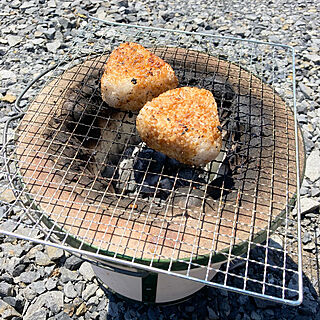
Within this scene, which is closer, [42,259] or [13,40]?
[42,259]

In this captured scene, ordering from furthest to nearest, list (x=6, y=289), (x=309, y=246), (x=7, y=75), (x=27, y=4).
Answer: (x=27, y=4)
(x=7, y=75)
(x=309, y=246)
(x=6, y=289)

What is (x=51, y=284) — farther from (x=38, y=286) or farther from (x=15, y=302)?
(x=15, y=302)

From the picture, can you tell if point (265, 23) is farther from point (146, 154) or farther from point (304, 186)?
point (146, 154)

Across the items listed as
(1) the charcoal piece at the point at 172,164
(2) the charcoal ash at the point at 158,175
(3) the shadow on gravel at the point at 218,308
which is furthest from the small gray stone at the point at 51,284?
(1) the charcoal piece at the point at 172,164

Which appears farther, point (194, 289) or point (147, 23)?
point (147, 23)

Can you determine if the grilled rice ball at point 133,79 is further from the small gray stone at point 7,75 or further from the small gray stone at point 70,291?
the small gray stone at point 7,75

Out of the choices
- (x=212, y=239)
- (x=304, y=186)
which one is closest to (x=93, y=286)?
(x=212, y=239)

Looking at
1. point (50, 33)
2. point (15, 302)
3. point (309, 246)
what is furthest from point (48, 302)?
point (50, 33)
